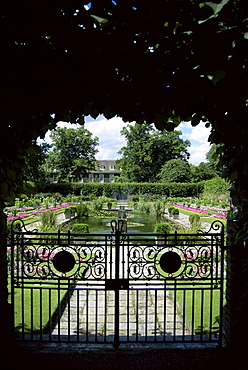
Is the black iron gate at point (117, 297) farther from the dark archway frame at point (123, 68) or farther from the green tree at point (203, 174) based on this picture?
the green tree at point (203, 174)

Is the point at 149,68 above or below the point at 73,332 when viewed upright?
above

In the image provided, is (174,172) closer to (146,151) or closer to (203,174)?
(146,151)

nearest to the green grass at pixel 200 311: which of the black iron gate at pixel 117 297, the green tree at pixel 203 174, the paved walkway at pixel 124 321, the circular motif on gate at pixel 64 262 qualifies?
the black iron gate at pixel 117 297

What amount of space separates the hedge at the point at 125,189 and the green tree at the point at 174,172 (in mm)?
2594

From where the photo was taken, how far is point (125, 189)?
3409cm

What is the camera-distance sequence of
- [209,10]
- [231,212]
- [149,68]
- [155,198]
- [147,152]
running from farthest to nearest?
[147,152] < [155,198] < [231,212] < [149,68] < [209,10]

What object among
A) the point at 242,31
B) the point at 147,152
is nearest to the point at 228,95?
the point at 242,31

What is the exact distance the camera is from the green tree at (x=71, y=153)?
1580 inches

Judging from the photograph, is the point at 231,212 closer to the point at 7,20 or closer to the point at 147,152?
the point at 7,20

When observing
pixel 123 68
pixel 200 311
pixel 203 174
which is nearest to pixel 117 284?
pixel 200 311

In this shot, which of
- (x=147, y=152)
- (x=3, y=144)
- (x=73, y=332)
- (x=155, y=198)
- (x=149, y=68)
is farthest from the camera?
(x=147, y=152)

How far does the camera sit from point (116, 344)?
121 inches

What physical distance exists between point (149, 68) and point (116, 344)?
3.12m

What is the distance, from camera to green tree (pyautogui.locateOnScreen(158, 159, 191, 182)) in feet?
120
